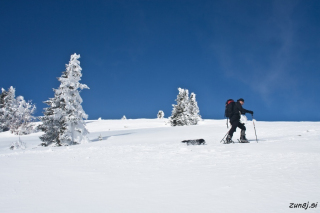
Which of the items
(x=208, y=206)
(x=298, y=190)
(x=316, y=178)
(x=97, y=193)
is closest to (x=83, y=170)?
(x=97, y=193)

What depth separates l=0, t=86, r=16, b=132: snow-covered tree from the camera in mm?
46062

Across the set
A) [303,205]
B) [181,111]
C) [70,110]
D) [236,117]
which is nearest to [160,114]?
[181,111]

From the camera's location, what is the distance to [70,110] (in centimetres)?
1959

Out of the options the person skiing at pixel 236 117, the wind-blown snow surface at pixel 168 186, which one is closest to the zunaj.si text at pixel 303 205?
the wind-blown snow surface at pixel 168 186

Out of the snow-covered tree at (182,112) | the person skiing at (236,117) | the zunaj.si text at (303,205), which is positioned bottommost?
the zunaj.si text at (303,205)

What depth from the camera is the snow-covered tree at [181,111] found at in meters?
47.2

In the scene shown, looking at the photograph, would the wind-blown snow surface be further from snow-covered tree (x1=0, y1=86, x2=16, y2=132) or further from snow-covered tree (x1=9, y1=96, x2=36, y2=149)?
snow-covered tree (x1=0, y1=86, x2=16, y2=132)

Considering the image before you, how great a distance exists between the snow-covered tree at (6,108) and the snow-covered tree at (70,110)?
32.4 metres

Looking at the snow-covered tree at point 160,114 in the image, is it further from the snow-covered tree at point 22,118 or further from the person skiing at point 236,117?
the person skiing at point 236,117

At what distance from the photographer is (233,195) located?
375 centimetres

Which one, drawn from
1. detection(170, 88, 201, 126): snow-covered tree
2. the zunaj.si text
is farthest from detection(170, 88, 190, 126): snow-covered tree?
the zunaj.si text

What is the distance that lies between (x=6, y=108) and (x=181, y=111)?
35041 mm

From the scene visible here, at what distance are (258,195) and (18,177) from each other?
5.16m

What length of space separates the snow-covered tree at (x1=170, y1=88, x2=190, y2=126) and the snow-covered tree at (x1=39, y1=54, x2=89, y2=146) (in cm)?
2934
